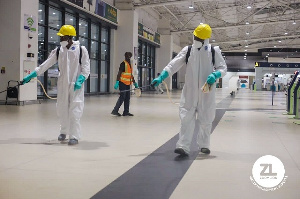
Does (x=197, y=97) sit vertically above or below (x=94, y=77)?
below

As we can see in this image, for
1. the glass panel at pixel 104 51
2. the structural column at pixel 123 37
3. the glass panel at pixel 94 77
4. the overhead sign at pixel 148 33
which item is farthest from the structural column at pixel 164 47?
the glass panel at pixel 94 77

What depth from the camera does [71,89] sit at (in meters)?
5.60

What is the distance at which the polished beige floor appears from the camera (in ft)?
10.6

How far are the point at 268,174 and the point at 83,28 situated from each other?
19.1 metres

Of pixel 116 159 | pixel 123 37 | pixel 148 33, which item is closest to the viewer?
pixel 116 159

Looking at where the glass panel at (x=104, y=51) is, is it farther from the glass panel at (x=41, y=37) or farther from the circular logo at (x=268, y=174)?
the circular logo at (x=268, y=174)

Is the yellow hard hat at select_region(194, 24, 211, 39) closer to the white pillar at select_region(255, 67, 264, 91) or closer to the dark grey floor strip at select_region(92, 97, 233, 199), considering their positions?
the dark grey floor strip at select_region(92, 97, 233, 199)

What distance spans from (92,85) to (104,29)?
3.57 m

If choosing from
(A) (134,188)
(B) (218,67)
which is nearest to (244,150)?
(B) (218,67)

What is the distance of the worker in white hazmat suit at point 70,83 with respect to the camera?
5.57 metres

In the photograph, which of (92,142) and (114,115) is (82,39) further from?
(92,142)

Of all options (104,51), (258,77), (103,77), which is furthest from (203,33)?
(258,77)

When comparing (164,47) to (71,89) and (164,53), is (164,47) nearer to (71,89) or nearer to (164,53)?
(164,53)

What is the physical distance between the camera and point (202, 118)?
498 cm
